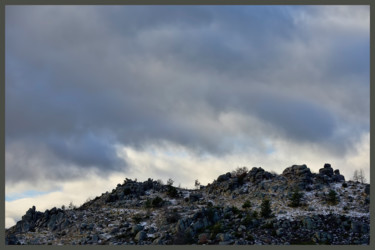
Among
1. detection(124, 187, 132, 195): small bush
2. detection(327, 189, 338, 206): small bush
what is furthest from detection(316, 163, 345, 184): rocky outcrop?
detection(124, 187, 132, 195): small bush

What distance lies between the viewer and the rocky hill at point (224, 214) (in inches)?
2874

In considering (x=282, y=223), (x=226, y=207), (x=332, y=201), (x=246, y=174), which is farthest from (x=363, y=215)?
(x=246, y=174)

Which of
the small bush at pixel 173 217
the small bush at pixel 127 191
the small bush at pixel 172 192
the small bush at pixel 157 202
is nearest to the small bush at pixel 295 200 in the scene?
the small bush at pixel 173 217

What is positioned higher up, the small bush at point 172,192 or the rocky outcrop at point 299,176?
the rocky outcrop at point 299,176

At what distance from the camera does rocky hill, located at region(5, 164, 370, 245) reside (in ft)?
240

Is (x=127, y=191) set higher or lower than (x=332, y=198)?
higher

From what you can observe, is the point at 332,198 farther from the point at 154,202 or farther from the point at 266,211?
the point at 154,202

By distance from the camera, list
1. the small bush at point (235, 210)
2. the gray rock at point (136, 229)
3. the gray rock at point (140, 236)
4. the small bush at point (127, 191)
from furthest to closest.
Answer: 1. the small bush at point (127, 191)
2. the small bush at point (235, 210)
3. the gray rock at point (136, 229)
4. the gray rock at point (140, 236)

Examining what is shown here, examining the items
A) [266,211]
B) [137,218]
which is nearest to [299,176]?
[266,211]

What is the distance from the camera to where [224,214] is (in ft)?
265

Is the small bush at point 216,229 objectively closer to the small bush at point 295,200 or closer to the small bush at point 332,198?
the small bush at point 295,200

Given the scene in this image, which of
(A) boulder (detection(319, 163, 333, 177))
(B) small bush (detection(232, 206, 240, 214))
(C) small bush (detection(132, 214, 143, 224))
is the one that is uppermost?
(A) boulder (detection(319, 163, 333, 177))

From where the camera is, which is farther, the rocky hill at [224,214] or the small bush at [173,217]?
the small bush at [173,217]

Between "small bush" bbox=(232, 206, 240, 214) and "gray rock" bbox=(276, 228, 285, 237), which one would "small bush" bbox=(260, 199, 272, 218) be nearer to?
"small bush" bbox=(232, 206, 240, 214)
